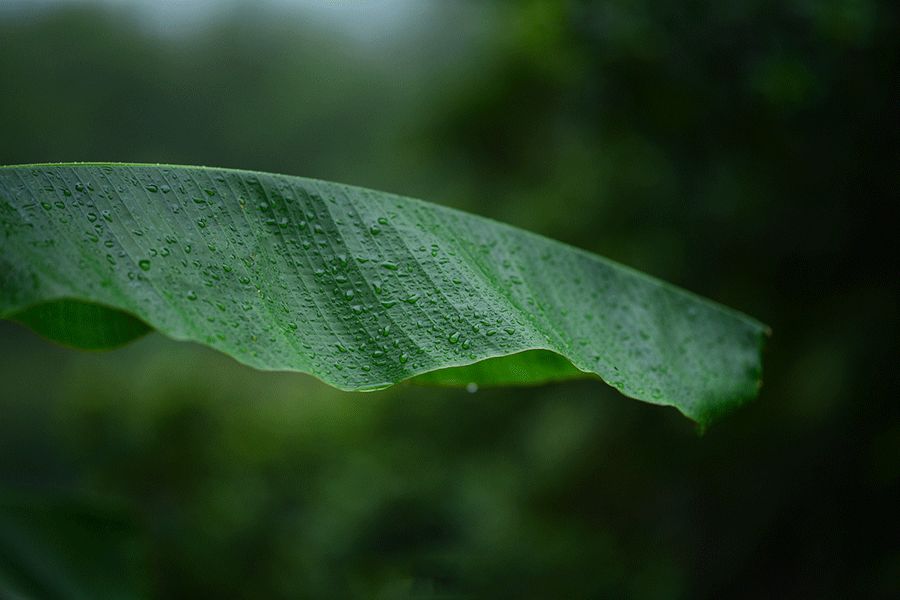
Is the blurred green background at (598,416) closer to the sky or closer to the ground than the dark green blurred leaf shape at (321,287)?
closer to the ground

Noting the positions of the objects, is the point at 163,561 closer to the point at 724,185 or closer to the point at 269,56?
the point at 724,185

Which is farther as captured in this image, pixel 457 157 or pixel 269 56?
pixel 269 56

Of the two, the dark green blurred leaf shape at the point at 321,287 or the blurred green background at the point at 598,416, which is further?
the blurred green background at the point at 598,416

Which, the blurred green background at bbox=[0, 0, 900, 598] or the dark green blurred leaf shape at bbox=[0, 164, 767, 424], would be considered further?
the blurred green background at bbox=[0, 0, 900, 598]

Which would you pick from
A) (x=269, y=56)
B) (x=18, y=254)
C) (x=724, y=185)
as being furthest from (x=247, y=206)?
(x=269, y=56)

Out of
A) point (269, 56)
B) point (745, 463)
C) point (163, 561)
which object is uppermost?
point (269, 56)

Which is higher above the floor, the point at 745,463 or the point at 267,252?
the point at 267,252
